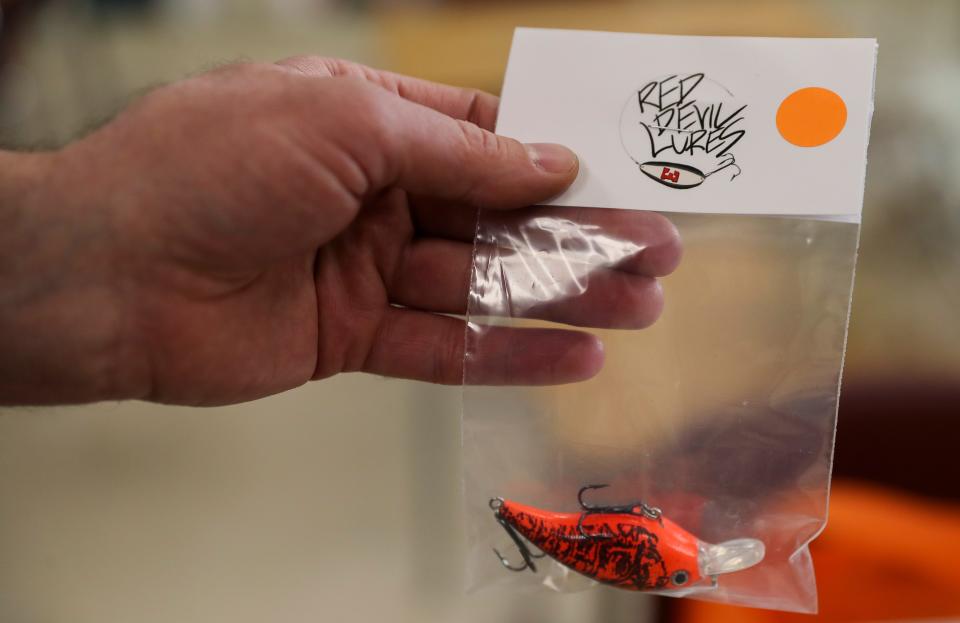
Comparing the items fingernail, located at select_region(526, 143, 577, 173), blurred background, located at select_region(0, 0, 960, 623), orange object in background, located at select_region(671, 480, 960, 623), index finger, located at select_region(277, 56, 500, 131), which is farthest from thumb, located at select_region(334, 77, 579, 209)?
orange object in background, located at select_region(671, 480, 960, 623)

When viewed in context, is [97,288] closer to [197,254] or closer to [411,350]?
[197,254]

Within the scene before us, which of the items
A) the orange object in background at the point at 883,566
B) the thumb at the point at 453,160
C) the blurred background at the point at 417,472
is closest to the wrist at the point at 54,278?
the blurred background at the point at 417,472

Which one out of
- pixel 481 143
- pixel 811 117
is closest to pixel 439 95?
pixel 481 143

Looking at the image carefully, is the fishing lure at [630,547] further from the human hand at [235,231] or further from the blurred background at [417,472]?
the blurred background at [417,472]

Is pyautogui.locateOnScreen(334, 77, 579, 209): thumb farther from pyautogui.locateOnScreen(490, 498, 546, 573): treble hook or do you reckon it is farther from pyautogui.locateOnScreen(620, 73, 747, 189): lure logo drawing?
pyautogui.locateOnScreen(490, 498, 546, 573): treble hook

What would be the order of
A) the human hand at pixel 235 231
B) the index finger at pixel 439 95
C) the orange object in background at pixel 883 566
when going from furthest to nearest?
1. the orange object in background at pixel 883 566
2. the index finger at pixel 439 95
3. the human hand at pixel 235 231

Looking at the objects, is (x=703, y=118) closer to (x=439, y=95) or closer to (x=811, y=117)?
(x=811, y=117)
